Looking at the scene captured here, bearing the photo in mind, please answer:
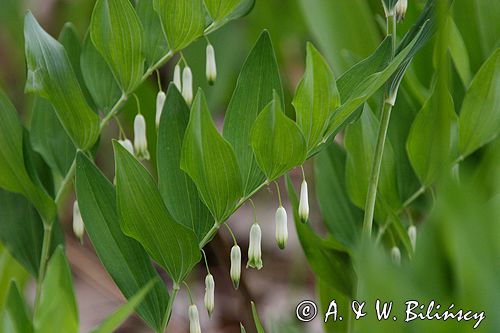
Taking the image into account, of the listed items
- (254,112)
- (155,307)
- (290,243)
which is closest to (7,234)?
(155,307)

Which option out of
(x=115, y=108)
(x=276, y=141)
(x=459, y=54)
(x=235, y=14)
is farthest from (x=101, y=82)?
(x=459, y=54)

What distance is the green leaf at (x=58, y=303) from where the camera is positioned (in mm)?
507

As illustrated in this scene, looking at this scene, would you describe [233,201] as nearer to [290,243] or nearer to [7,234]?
[7,234]

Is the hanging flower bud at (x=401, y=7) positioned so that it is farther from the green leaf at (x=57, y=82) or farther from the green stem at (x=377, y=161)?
the green leaf at (x=57, y=82)

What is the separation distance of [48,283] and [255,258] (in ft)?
0.64

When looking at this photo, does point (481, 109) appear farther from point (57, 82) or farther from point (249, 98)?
point (57, 82)

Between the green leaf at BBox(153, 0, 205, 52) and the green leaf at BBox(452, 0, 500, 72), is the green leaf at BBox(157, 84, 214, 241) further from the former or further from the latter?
the green leaf at BBox(452, 0, 500, 72)

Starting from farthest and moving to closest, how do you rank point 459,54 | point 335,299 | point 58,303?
1. point 335,299
2. point 459,54
3. point 58,303

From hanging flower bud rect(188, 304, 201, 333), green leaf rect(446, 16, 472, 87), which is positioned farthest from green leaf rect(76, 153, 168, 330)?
green leaf rect(446, 16, 472, 87)

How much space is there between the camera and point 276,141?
0.63m

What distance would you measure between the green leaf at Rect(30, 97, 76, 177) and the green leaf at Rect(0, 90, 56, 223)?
26 millimetres

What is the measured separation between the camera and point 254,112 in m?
0.71

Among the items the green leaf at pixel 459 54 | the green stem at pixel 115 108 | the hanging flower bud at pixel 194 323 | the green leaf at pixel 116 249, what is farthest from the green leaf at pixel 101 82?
the green leaf at pixel 459 54

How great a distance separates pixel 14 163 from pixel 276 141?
295 millimetres
